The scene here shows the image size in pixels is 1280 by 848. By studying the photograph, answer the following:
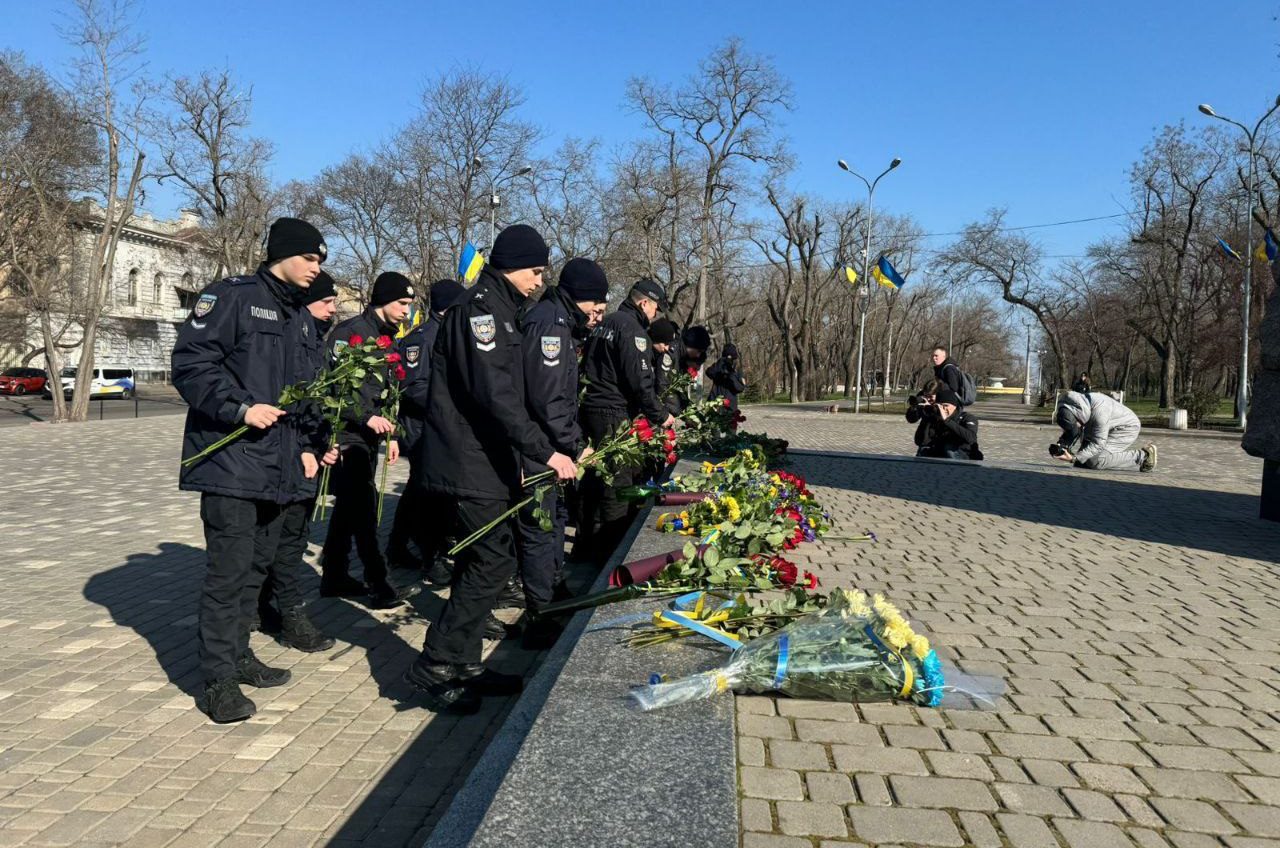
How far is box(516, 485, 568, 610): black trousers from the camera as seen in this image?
4.43 metres

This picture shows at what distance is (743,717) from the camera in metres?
3.58

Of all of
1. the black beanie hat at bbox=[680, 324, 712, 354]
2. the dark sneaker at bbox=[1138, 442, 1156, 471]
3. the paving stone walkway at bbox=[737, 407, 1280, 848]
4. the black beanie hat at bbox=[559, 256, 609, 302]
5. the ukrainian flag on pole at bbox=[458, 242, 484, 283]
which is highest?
the ukrainian flag on pole at bbox=[458, 242, 484, 283]

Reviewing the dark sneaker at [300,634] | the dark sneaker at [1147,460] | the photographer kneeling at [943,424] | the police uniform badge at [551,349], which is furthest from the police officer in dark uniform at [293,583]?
the dark sneaker at [1147,460]

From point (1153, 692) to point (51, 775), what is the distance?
175 inches

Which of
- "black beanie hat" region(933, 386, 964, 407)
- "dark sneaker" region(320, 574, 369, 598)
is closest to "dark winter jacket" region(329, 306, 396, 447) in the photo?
"dark sneaker" region(320, 574, 369, 598)

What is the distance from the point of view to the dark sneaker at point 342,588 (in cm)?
616

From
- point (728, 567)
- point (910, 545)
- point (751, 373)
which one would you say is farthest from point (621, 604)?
point (751, 373)

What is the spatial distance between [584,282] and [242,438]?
6.82 feet

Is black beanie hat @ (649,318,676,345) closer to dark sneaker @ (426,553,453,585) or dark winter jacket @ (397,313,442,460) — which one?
dark winter jacket @ (397,313,442,460)

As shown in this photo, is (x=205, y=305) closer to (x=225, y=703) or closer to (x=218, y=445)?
(x=218, y=445)

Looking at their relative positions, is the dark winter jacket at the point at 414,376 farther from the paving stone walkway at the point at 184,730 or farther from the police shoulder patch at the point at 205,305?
the police shoulder patch at the point at 205,305

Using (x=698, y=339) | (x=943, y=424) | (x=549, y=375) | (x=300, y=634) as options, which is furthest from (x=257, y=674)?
(x=943, y=424)

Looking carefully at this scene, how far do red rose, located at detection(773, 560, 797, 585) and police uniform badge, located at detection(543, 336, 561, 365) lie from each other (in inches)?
72.9

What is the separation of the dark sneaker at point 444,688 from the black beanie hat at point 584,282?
2243mm
